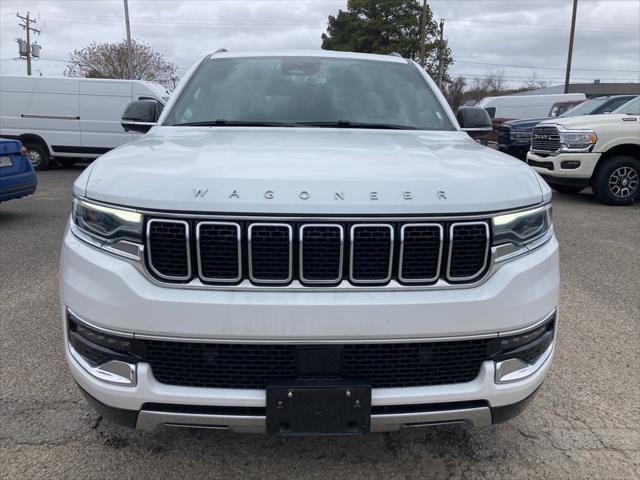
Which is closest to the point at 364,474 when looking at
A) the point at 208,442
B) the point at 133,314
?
the point at 208,442

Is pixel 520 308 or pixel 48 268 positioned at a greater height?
pixel 520 308

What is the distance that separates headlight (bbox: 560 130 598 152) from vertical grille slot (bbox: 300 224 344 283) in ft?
29.0

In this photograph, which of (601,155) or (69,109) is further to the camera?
(69,109)

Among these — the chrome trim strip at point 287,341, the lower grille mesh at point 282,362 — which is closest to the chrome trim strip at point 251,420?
the lower grille mesh at point 282,362

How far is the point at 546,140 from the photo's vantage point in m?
10.1

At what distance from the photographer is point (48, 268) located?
559 centimetres

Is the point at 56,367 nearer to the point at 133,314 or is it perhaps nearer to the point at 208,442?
the point at 208,442

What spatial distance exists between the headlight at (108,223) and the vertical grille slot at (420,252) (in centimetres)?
96

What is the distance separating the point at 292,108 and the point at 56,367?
7.09 ft

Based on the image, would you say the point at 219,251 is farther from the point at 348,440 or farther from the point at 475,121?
the point at 475,121

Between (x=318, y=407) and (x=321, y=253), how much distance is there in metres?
0.55

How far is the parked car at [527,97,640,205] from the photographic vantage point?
9.29 metres

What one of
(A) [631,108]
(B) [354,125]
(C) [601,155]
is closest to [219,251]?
(B) [354,125]

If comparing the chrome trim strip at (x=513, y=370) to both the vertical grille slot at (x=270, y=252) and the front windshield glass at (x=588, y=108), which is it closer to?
the vertical grille slot at (x=270, y=252)
